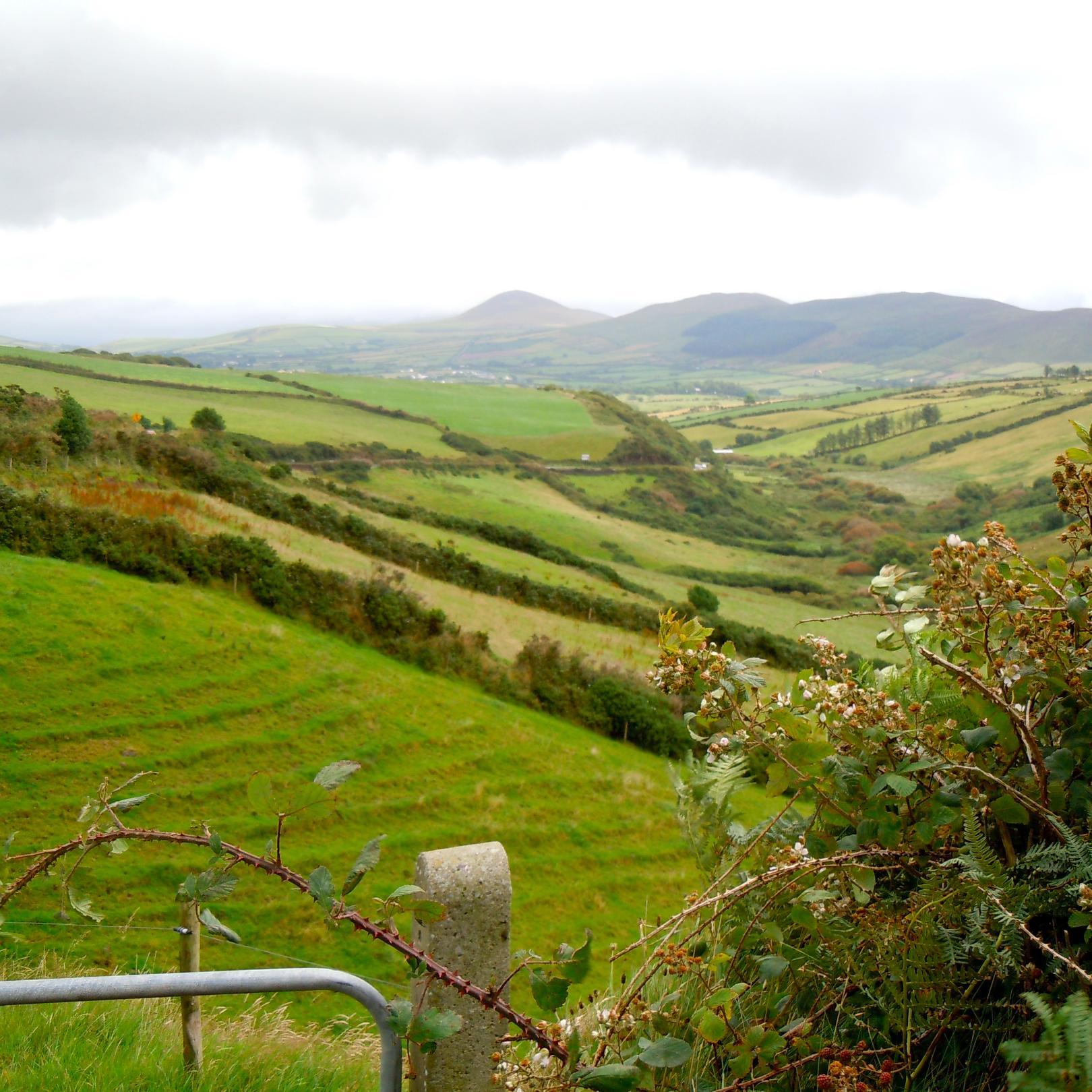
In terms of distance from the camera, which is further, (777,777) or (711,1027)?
(777,777)

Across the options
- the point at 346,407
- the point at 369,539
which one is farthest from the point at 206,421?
the point at 346,407

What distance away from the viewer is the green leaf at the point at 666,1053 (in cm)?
163

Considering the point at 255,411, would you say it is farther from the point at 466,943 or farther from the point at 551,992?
the point at 551,992

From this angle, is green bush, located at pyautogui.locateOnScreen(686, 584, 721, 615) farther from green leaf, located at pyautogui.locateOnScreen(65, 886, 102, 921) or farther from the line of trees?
the line of trees

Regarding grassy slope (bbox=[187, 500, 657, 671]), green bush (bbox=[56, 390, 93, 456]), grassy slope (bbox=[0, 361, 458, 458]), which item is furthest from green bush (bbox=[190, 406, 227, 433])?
grassy slope (bbox=[187, 500, 657, 671])

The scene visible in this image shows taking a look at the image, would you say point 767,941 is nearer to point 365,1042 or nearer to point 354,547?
point 365,1042

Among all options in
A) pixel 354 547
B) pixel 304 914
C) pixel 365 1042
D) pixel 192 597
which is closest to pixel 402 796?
pixel 304 914

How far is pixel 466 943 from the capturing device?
7.61ft

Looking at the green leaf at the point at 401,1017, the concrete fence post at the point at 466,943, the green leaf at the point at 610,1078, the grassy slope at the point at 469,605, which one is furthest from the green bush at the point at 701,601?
the green leaf at the point at 610,1078

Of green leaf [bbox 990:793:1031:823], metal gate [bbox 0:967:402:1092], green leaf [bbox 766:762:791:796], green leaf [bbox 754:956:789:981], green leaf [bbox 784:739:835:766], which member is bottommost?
metal gate [bbox 0:967:402:1092]

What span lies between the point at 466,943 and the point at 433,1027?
1.88 ft

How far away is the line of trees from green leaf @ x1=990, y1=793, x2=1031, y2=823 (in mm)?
135748

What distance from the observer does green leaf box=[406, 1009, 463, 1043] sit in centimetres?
176

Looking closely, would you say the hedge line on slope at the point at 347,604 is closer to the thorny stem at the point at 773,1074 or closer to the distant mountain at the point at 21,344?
the thorny stem at the point at 773,1074
